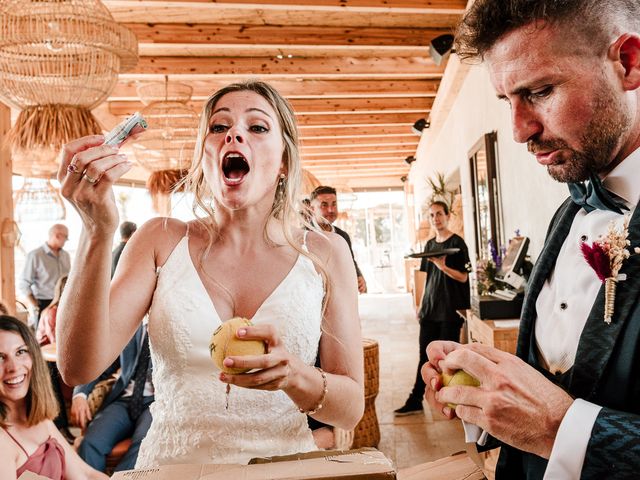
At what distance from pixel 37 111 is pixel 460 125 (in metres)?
4.75

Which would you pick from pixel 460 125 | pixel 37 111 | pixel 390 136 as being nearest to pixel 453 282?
pixel 460 125

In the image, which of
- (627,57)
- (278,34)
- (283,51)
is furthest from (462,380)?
(283,51)

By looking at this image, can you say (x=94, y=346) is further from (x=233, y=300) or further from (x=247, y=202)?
(x=247, y=202)

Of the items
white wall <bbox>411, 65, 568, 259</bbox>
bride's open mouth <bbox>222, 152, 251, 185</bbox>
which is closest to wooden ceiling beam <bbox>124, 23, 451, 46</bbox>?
white wall <bbox>411, 65, 568, 259</bbox>

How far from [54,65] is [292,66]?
3.55 m

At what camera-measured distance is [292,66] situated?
19.8 feet

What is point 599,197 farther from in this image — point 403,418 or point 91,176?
point 403,418

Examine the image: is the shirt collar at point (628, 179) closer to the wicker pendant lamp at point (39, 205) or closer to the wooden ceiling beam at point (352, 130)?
the wicker pendant lamp at point (39, 205)

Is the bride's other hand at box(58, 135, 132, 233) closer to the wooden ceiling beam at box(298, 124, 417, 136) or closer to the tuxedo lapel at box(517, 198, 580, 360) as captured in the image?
the tuxedo lapel at box(517, 198, 580, 360)

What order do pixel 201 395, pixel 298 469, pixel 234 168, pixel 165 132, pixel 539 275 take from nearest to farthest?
pixel 298 469 < pixel 539 275 < pixel 201 395 < pixel 234 168 < pixel 165 132

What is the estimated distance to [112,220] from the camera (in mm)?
1173

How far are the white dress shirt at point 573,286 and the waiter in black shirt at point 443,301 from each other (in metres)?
3.15

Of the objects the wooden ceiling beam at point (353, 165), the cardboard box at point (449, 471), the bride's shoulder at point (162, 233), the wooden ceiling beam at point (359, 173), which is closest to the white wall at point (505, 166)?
the bride's shoulder at point (162, 233)

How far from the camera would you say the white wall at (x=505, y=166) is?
11.0 ft
